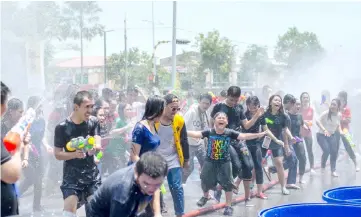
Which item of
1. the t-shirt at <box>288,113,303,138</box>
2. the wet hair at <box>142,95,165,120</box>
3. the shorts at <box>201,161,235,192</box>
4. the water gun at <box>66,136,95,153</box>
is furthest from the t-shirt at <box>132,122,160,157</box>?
the t-shirt at <box>288,113,303,138</box>

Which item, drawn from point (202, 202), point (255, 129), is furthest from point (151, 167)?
point (255, 129)

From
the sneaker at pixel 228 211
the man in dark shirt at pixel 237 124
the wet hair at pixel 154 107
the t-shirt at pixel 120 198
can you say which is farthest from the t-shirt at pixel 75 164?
the man in dark shirt at pixel 237 124

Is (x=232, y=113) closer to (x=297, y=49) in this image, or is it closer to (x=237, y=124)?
(x=237, y=124)

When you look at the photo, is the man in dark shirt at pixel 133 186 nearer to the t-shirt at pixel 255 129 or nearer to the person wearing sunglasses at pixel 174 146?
the person wearing sunglasses at pixel 174 146

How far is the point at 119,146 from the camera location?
344 inches

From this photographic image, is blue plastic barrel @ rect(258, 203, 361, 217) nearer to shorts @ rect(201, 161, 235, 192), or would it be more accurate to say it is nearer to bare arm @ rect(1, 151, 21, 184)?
bare arm @ rect(1, 151, 21, 184)

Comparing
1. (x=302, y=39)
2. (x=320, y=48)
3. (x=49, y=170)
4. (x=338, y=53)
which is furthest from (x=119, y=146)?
(x=302, y=39)

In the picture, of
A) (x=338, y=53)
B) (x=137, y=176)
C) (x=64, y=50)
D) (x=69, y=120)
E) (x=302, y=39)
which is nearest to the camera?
(x=137, y=176)

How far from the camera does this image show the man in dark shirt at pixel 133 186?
325 cm

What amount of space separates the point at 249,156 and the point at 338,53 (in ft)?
78.1

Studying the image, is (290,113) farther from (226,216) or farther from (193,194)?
(226,216)

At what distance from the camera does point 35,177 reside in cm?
727

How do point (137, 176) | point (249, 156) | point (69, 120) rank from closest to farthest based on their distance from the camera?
1. point (137, 176)
2. point (69, 120)
3. point (249, 156)

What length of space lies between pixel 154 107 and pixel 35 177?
2574mm
